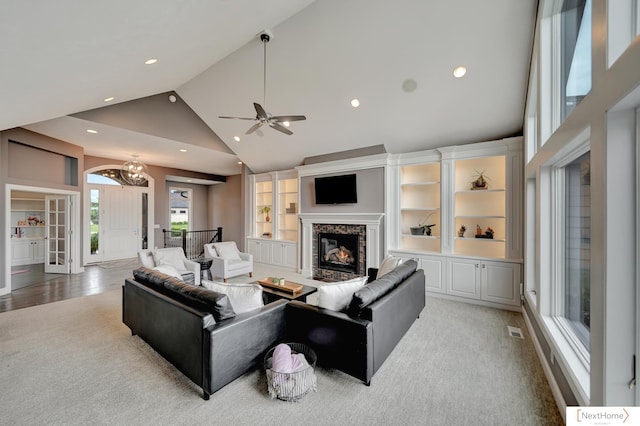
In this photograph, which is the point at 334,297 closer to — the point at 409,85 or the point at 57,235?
the point at 409,85

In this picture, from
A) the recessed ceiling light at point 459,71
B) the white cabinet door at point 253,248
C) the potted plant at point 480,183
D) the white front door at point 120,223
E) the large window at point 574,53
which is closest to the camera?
the large window at point 574,53

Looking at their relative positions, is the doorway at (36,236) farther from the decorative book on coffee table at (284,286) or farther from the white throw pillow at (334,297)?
the white throw pillow at (334,297)

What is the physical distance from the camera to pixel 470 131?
166 inches

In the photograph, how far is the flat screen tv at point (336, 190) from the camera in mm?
5344

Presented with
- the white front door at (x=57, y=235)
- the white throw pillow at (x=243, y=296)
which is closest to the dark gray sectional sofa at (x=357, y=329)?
the white throw pillow at (x=243, y=296)

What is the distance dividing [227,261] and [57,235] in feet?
14.7

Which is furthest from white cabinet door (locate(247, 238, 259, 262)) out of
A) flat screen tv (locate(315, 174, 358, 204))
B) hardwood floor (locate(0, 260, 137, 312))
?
hardwood floor (locate(0, 260, 137, 312))

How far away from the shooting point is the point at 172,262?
14.6 feet

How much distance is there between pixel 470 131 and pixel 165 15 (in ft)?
14.1

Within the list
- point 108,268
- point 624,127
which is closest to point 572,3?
point 624,127

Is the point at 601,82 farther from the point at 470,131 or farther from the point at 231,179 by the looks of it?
the point at 231,179

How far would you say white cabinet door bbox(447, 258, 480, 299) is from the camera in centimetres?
415

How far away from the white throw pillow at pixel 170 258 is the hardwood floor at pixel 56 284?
154 centimetres

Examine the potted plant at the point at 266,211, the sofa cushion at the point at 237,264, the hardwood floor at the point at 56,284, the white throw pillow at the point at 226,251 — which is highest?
the potted plant at the point at 266,211
